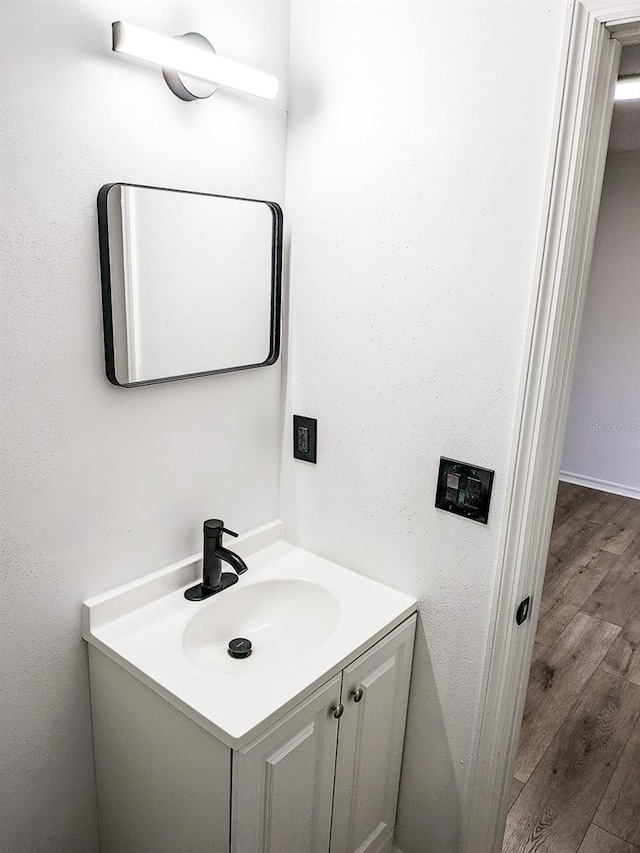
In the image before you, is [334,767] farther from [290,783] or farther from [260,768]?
[260,768]

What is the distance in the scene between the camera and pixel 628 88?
8.83ft

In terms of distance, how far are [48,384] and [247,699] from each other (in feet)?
2.39

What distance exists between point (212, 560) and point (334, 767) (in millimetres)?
545

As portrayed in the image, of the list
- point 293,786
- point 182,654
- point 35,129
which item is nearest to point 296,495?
point 182,654

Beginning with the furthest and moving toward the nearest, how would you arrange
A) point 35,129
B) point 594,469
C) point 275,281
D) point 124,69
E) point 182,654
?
point 594,469, point 275,281, point 182,654, point 124,69, point 35,129

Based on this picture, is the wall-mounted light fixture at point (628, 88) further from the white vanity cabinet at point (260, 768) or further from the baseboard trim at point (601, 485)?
the baseboard trim at point (601, 485)

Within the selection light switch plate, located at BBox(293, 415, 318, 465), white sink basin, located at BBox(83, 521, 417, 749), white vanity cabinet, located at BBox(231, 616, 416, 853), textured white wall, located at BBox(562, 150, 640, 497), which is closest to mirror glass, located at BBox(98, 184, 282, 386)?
light switch plate, located at BBox(293, 415, 318, 465)

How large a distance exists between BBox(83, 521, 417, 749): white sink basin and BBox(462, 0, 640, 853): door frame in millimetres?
282

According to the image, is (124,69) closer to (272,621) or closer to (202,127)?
(202,127)

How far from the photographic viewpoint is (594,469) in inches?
181

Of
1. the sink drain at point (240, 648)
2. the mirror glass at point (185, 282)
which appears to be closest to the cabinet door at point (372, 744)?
the sink drain at point (240, 648)

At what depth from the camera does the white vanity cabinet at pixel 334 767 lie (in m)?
1.26

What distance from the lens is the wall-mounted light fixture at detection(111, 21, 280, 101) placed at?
1.18 metres

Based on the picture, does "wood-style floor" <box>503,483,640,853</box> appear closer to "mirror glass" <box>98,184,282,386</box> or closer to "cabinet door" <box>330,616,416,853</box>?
"cabinet door" <box>330,616,416,853</box>
